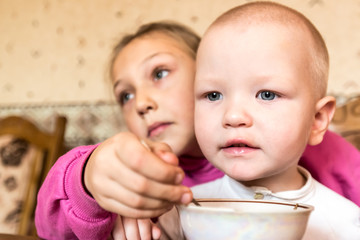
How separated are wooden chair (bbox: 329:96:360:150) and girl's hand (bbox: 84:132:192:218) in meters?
1.05

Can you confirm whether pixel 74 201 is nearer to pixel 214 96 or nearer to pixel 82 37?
pixel 214 96

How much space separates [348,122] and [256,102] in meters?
0.82

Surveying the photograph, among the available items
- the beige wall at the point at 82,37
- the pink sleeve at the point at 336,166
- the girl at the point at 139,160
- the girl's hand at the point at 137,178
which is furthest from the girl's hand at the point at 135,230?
the beige wall at the point at 82,37

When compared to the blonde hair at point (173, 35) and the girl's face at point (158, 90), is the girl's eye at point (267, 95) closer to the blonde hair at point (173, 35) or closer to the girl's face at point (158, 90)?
the girl's face at point (158, 90)

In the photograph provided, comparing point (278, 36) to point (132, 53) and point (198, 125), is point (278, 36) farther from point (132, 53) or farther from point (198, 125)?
point (132, 53)

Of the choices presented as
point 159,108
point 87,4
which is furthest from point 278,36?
point 87,4

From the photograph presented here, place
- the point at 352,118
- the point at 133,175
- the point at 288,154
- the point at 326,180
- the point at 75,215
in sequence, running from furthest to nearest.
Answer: the point at 352,118, the point at 326,180, the point at 288,154, the point at 75,215, the point at 133,175

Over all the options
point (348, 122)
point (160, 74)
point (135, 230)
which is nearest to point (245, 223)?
point (135, 230)

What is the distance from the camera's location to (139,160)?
16.3 inches

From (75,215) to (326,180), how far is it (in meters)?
0.67

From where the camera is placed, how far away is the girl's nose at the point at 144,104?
40.2 inches

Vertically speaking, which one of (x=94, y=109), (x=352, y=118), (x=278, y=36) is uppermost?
(x=278, y=36)

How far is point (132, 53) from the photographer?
1.15 metres

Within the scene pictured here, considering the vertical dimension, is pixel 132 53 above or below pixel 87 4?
above
